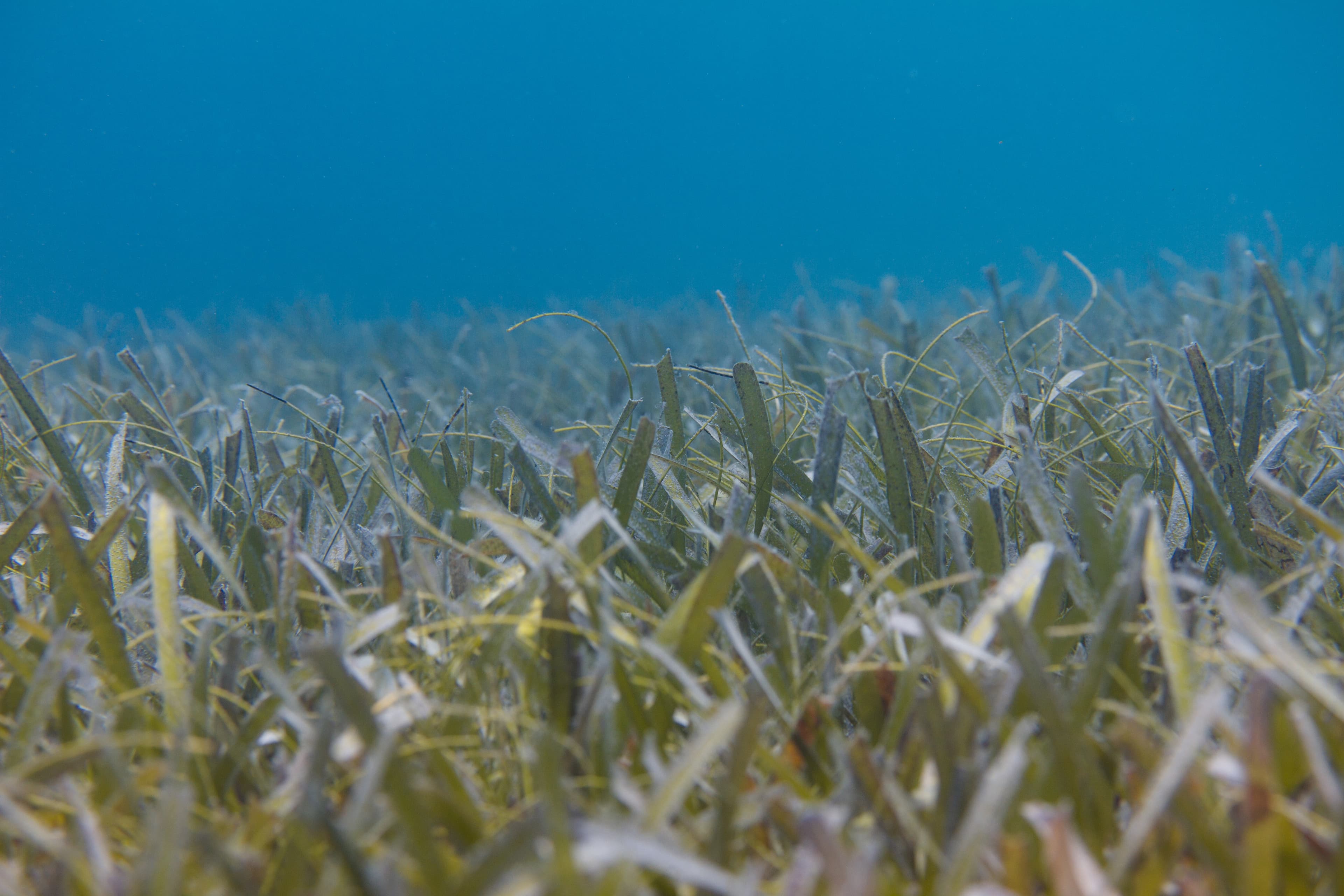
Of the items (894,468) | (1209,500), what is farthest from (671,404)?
(1209,500)

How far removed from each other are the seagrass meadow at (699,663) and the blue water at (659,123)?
23.1 m

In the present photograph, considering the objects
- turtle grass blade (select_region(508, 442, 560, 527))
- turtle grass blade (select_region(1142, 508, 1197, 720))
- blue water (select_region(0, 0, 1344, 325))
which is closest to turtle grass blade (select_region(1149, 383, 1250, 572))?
turtle grass blade (select_region(1142, 508, 1197, 720))

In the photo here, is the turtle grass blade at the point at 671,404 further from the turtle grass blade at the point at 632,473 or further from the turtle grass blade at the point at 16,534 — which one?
the turtle grass blade at the point at 16,534

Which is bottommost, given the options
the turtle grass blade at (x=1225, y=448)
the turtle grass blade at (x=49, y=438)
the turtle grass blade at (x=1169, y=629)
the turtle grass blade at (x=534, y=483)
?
the turtle grass blade at (x=1169, y=629)

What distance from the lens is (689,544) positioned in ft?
2.27

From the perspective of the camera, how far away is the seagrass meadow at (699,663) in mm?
256

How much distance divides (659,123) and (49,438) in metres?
34.7

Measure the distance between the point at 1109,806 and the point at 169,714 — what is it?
410 millimetres

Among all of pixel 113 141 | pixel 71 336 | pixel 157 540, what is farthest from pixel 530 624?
pixel 113 141

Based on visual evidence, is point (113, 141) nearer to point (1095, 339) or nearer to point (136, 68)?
point (136, 68)

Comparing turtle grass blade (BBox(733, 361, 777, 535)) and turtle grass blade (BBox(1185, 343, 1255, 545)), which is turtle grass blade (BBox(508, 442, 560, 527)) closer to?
turtle grass blade (BBox(733, 361, 777, 535))

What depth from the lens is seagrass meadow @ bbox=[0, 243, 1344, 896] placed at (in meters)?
0.26

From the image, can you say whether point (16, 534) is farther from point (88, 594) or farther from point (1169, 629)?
point (1169, 629)

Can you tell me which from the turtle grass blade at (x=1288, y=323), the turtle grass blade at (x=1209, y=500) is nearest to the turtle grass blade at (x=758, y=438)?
the turtle grass blade at (x=1209, y=500)
